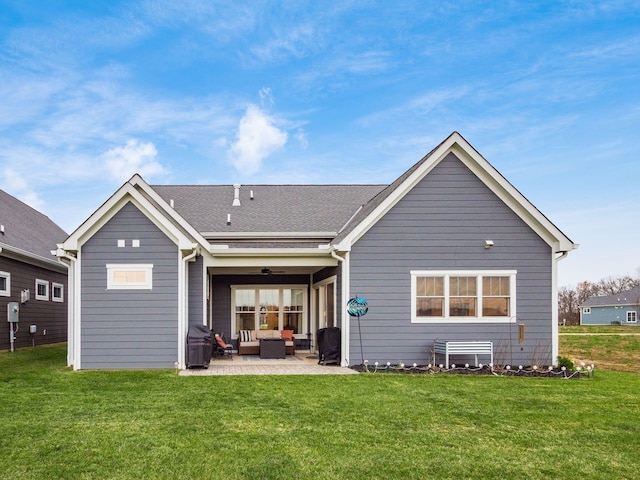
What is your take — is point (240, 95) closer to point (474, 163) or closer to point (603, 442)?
point (474, 163)

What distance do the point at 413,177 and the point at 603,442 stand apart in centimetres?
764

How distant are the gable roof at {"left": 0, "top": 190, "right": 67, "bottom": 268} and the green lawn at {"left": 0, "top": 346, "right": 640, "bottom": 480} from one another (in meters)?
8.63

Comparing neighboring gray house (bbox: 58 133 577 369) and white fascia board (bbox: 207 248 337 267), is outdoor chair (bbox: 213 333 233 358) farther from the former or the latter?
white fascia board (bbox: 207 248 337 267)

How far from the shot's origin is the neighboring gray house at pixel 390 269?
1242 centimetres

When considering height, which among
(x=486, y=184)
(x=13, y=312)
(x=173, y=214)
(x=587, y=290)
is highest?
(x=486, y=184)

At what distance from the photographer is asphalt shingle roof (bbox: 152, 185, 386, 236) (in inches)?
636

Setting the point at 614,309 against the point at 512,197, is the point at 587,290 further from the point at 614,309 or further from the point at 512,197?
the point at 512,197

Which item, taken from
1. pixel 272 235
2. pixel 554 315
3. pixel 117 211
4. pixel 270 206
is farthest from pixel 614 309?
pixel 117 211

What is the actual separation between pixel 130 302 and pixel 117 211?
2.00m

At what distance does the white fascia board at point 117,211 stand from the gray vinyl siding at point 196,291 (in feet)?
4.13

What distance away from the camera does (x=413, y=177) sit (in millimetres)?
13078

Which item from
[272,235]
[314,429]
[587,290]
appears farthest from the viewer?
[587,290]

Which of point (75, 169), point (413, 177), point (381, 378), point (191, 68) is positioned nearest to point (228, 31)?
point (191, 68)

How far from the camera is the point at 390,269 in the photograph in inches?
516
